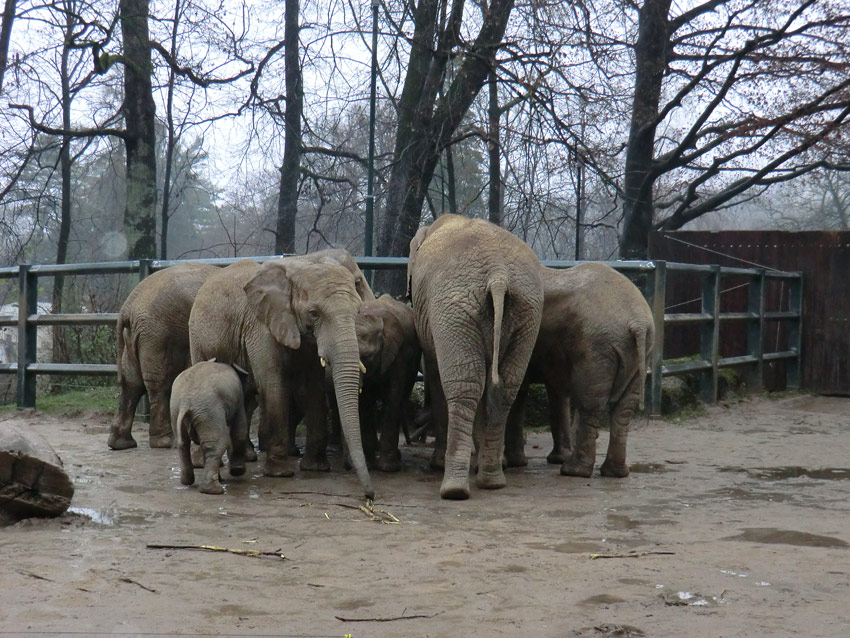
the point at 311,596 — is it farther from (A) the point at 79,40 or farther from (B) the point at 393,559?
(A) the point at 79,40

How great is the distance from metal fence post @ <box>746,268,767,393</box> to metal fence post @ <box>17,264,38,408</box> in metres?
8.34

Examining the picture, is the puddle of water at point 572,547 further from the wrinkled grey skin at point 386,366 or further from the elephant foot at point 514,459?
the elephant foot at point 514,459

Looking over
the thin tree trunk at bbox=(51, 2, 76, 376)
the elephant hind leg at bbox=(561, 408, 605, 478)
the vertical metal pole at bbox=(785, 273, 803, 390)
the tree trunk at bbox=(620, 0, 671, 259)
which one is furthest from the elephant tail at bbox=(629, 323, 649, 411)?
the tree trunk at bbox=(620, 0, 671, 259)

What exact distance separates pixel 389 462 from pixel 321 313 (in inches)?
51.0

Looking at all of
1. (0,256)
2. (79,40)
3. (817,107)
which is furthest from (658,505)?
(0,256)

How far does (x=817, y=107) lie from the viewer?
599 inches

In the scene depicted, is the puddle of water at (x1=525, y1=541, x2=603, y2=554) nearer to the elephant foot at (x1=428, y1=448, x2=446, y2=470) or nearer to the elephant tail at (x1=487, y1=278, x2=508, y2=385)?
the elephant tail at (x1=487, y1=278, x2=508, y2=385)

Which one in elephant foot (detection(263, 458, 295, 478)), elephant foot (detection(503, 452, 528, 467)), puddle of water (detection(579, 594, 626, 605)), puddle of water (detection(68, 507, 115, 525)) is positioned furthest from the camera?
elephant foot (detection(503, 452, 528, 467))

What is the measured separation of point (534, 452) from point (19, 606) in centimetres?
527

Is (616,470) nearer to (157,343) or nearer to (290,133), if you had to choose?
(157,343)

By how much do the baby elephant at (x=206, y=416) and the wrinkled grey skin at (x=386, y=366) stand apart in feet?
3.18

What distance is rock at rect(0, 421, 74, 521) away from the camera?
4.98m

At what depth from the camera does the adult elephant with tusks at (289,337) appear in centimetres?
638

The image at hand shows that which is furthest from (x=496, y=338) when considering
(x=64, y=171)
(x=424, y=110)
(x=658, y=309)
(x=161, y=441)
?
(x=64, y=171)
